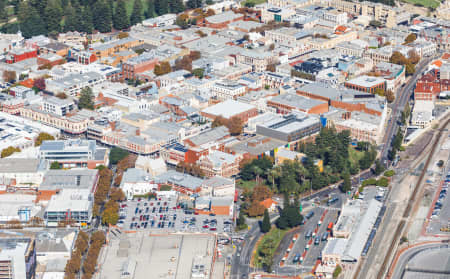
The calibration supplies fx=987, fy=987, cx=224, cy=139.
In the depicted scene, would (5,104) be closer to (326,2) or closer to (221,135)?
(221,135)

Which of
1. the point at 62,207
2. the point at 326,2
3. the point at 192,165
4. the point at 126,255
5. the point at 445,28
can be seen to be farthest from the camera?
the point at 326,2

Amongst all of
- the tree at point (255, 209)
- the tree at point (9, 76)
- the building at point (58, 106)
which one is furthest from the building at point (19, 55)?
the tree at point (255, 209)

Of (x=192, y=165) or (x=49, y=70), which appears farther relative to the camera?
(x=49, y=70)

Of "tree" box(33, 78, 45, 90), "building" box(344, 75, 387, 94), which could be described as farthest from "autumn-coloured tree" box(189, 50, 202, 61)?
"building" box(344, 75, 387, 94)

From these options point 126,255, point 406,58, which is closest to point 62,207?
point 126,255

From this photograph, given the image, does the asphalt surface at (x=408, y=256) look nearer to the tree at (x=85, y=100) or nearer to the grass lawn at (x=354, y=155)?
the grass lawn at (x=354, y=155)

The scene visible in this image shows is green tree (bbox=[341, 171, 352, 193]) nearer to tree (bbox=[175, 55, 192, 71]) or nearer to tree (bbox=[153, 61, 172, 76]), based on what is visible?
tree (bbox=[175, 55, 192, 71])

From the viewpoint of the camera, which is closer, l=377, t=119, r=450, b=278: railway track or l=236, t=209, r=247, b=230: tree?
l=377, t=119, r=450, b=278: railway track
